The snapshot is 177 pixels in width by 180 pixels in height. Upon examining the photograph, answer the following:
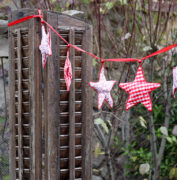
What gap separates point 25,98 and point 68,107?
1.06 feet

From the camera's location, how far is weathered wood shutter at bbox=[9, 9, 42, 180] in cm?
175

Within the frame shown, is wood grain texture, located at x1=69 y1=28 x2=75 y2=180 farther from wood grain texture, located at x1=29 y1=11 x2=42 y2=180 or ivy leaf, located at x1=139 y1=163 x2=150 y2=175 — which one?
ivy leaf, located at x1=139 y1=163 x2=150 y2=175

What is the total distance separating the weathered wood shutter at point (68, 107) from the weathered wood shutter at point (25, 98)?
8cm

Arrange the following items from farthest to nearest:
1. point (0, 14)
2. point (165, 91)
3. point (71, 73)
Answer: point (165, 91) → point (0, 14) → point (71, 73)

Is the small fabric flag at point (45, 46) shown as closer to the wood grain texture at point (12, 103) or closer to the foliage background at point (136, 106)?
the wood grain texture at point (12, 103)

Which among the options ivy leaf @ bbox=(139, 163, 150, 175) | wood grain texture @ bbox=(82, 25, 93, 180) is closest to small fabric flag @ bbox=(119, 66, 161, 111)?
wood grain texture @ bbox=(82, 25, 93, 180)

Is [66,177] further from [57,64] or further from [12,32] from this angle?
[12,32]

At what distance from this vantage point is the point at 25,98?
6.02ft

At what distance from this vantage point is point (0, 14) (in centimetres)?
256

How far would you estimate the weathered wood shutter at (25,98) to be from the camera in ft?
5.76

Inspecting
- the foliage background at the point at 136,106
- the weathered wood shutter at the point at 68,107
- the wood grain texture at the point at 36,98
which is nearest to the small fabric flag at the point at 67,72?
the weathered wood shutter at the point at 68,107

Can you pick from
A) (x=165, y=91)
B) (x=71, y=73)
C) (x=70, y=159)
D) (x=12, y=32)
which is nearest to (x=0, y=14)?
(x=12, y=32)

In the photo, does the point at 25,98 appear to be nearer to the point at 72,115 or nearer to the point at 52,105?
the point at 52,105

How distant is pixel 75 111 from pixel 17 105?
0.43 metres
